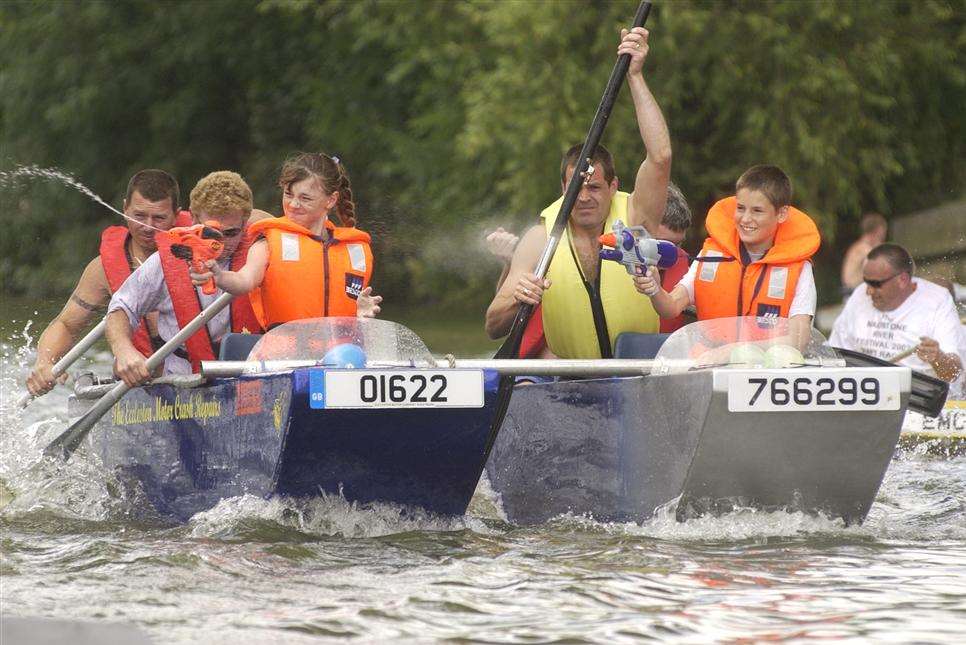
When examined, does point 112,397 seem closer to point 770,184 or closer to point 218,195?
point 218,195

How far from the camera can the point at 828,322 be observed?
17031 mm

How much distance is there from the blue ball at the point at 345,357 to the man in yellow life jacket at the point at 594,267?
1146 mm

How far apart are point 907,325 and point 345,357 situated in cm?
457

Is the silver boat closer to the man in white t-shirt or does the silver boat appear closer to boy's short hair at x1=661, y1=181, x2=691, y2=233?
boy's short hair at x1=661, y1=181, x2=691, y2=233

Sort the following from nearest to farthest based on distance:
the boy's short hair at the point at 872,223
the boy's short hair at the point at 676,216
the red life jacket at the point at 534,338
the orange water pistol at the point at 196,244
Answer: the orange water pistol at the point at 196,244 < the red life jacket at the point at 534,338 < the boy's short hair at the point at 676,216 < the boy's short hair at the point at 872,223

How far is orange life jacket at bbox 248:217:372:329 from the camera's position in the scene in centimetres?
668

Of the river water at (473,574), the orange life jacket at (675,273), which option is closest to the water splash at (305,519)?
the river water at (473,574)

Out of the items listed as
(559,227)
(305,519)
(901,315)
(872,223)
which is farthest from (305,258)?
(872,223)

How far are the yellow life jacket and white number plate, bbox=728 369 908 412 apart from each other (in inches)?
48.9

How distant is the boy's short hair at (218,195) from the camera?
6965 mm

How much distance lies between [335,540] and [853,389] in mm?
1830

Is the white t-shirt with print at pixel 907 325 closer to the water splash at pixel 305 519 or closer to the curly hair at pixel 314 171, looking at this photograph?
the curly hair at pixel 314 171

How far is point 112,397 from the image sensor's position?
683 cm

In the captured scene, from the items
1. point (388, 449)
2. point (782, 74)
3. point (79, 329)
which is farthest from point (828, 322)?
point (388, 449)
